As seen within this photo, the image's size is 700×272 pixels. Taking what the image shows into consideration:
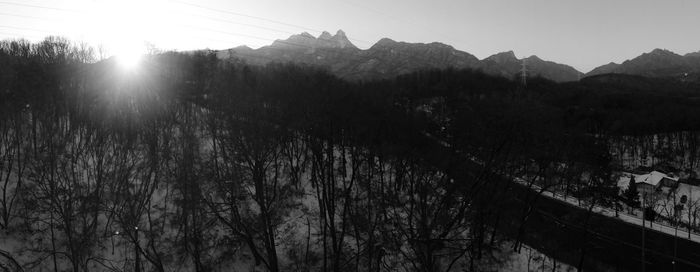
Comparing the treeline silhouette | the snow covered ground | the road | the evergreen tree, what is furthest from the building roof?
the treeline silhouette

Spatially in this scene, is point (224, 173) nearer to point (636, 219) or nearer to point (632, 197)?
point (636, 219)

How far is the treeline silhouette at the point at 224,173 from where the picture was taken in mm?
23578

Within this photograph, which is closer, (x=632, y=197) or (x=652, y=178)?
(x=632, y=197)

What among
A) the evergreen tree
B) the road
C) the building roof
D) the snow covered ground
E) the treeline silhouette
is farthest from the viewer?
the building roof

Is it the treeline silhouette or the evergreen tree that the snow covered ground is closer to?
the evergreen tree

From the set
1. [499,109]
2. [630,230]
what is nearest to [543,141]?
[499,109]

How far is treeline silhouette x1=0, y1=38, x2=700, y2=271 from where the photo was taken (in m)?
23.6

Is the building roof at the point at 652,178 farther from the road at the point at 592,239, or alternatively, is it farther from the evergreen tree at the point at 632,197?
the road at the point at 592,239

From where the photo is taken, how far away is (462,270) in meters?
31.0

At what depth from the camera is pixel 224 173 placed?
1299 inches

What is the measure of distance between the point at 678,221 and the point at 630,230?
27.6 ft

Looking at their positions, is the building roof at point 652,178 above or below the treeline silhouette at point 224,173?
below

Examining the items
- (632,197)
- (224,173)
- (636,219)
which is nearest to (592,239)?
(636,219)

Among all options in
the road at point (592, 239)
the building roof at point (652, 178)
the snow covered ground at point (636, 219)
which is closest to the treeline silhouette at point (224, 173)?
the road at point (592, 239)
